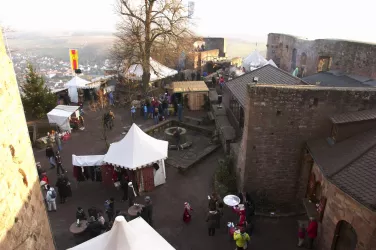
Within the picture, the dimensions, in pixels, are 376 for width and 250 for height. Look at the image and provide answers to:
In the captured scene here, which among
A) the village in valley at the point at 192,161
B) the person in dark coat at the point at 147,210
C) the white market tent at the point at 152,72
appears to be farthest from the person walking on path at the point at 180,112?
the person in dark coat at the point at 147,210

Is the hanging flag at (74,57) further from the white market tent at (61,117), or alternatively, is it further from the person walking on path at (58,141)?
the person walking on path at (58,141)

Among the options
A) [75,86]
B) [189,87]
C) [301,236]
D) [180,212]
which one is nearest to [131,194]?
[180,212]

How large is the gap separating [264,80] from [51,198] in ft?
36.7

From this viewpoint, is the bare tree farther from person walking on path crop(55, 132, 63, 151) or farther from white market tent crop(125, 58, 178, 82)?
person walking on path crop(55, 132, 63, 151)

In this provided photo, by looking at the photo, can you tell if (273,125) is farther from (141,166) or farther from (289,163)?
(141,166)

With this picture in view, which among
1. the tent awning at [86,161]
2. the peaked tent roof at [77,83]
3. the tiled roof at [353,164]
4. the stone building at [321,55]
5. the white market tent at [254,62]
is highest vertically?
the stone building at [321,55]

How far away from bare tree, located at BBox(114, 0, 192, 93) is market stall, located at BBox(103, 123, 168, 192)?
35.3 feet

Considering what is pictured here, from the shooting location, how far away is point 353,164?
784 centimetres

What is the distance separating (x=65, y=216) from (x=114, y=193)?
214 cm

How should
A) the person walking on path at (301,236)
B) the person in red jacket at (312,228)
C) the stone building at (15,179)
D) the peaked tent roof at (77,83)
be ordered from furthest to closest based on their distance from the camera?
the peaked tent roof at (77,83) → the person walking on path at (301,236) → the person in red jacket at (312,228) → the stone building at (15,179)

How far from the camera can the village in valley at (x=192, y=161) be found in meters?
6.64

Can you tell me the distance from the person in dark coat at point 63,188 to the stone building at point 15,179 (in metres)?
6.76

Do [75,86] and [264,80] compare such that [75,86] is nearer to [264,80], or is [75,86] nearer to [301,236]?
[264,80]

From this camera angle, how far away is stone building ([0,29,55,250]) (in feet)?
12.5
